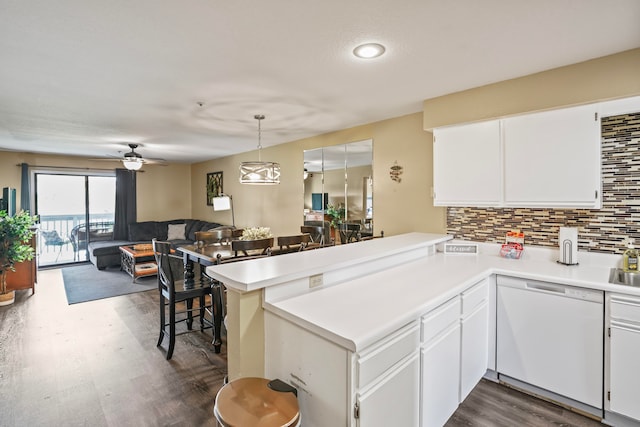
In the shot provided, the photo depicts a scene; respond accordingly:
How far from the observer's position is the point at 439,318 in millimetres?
1798

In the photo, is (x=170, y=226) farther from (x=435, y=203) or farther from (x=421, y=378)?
(x=421, y=378)

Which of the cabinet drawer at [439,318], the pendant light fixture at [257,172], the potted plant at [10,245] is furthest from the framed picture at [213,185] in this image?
the cabinet drawer at [439,318]

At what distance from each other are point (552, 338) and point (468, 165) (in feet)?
4.92

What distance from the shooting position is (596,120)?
2.27m

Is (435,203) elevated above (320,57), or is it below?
below

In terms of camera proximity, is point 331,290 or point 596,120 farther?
point 596,120

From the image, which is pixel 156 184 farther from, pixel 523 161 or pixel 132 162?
pixel 523 161

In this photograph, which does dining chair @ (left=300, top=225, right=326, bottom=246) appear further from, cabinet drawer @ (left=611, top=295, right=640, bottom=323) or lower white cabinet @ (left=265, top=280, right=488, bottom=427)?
cabinet drawer @ (left=611, top=295, right=640, bottom=323)

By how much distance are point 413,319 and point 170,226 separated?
730cm

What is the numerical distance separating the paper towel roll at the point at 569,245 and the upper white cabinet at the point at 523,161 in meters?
0.22

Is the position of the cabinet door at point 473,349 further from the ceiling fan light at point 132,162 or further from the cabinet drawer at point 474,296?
the ceiling fan light at point 132,162

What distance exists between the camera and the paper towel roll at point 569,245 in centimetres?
245

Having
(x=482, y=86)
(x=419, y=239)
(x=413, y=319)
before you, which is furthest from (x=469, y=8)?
(x=419, y=239)

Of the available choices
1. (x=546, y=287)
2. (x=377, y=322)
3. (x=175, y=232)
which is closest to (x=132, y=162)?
(x=175, y=232)
